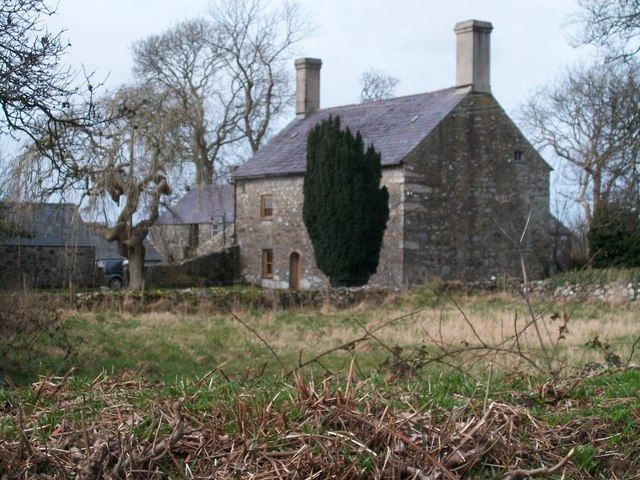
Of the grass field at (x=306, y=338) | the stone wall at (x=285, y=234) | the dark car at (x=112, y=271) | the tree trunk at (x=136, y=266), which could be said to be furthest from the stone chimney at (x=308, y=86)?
the grass field at (x=306, y=338)

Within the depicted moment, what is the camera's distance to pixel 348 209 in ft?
104

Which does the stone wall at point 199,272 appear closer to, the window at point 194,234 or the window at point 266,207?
the window at point 266,207

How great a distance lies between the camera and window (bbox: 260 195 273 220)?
3806cm

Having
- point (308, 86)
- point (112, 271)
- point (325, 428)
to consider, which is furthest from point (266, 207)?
point (325, 428)

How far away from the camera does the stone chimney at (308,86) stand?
4075cm

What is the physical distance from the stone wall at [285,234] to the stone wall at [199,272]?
0.54 m

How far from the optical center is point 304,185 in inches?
1319

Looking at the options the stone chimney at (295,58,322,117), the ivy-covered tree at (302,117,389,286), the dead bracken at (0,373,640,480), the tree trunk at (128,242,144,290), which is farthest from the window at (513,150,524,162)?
the dead bracken at (0,373,640,480)

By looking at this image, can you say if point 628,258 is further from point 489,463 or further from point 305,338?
point 489,463

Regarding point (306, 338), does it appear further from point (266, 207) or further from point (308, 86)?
point (308, 86)

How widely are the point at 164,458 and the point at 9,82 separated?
652 cm

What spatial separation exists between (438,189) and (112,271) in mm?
17278

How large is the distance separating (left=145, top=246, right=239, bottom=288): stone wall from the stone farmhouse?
3.51ft

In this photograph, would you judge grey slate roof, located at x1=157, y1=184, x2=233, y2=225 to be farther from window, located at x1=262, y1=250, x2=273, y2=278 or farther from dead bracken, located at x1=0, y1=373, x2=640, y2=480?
dead bracken, located at x1=0, y1=373, x2=640, y2=480
